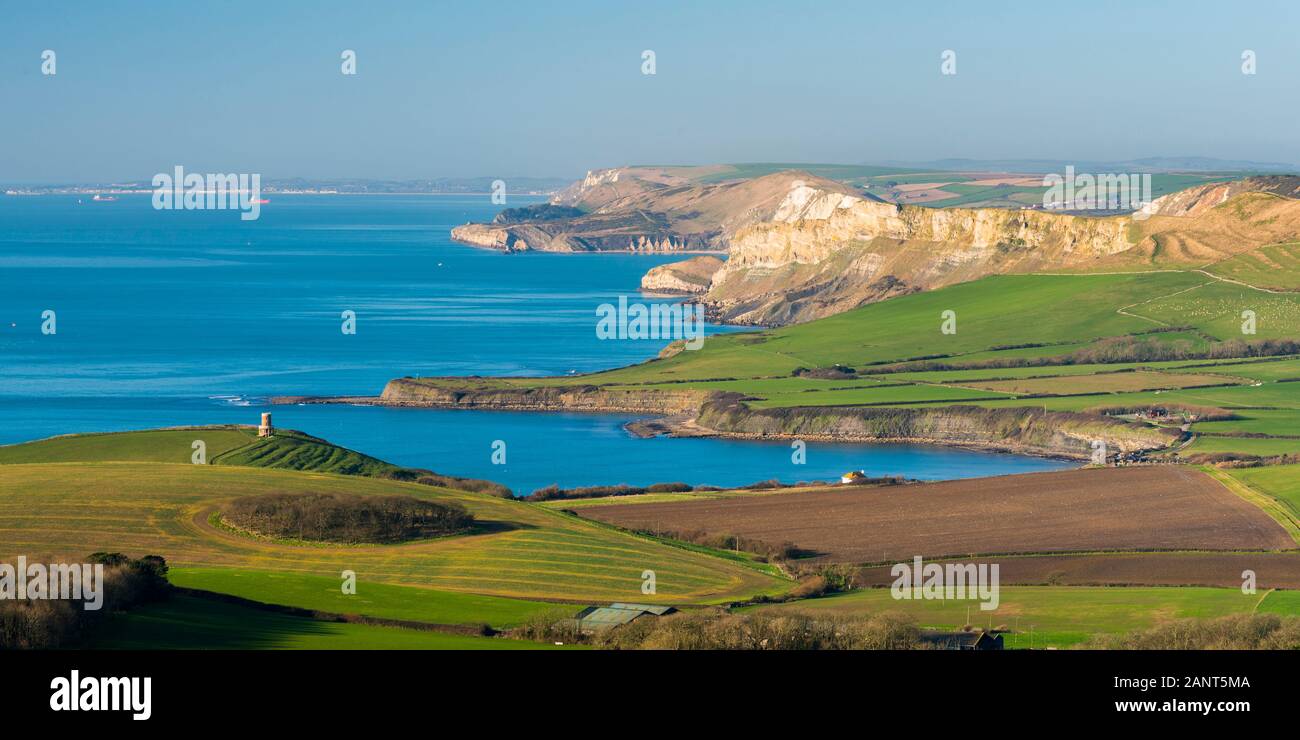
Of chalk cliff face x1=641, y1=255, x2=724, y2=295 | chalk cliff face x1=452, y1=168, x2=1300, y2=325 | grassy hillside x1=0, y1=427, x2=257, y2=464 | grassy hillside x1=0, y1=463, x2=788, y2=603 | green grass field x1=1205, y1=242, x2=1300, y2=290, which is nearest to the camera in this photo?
grassy hillside x1=0, y1=463, x2=788, y2=603

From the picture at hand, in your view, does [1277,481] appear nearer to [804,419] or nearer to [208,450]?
[804,419]

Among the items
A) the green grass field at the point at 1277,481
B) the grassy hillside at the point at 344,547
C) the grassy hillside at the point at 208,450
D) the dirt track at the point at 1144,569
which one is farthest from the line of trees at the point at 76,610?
the green grass field at the point at 1277,481

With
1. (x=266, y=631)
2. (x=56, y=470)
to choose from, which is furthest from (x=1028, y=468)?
(x=266, y=631)

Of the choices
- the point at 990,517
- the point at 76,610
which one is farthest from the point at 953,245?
the point at 76,610

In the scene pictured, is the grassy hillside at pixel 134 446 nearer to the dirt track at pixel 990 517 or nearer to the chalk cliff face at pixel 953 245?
the dirt track at pixel 990 517

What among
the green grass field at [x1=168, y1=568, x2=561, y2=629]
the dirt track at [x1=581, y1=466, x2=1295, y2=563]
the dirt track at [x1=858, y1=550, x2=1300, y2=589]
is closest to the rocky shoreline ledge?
the dirt track at [x1=581, y1=466, x2=1295, y2=563]

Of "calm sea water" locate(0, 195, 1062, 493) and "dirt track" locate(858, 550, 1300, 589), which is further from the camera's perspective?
"calm sea water" locate(0, 195, 1062, 493)

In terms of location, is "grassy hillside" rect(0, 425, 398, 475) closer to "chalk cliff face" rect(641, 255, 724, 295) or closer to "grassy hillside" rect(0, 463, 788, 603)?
"grassy hillside" rect(0, 463, 788, 603)
